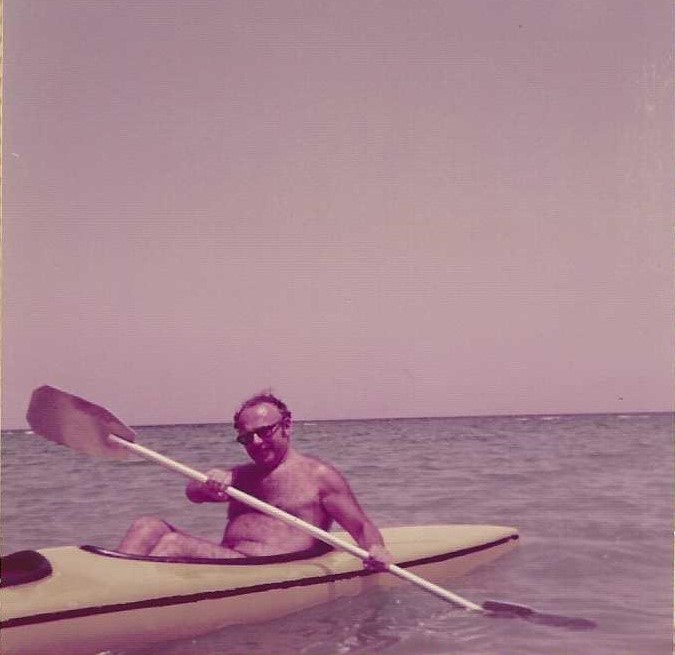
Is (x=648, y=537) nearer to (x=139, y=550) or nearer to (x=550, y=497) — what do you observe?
(x=550, y=497)

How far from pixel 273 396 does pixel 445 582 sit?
1.64 metres

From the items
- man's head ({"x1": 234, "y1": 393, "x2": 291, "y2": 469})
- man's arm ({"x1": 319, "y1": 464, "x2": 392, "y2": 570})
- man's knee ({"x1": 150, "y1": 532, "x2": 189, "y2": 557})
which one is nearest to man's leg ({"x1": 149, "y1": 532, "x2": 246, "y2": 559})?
man's knee ({"x1": 150, "y1": 532, "x2": 189, "y2": 557})

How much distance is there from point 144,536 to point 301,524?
81cm

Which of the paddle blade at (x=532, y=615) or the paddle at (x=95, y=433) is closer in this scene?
the paddle blade at (x=532, y=615)

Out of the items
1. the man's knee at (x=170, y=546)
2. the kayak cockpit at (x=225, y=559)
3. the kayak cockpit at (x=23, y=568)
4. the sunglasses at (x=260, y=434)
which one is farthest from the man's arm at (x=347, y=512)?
the kayak cockpit at (x=23, y=568)

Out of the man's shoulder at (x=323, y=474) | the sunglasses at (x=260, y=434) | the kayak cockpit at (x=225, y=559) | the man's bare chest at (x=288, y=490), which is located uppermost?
the sunglasses at (x=260, y=434)

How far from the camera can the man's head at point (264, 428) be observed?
4.46 meters

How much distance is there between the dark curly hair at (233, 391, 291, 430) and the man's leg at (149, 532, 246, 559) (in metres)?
0.62

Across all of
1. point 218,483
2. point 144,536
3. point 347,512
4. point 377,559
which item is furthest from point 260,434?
point 377,559

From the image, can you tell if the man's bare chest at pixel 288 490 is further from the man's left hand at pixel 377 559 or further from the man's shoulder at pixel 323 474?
the man's left hand at pixel 377 559

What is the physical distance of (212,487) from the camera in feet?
14.6

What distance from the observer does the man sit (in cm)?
450

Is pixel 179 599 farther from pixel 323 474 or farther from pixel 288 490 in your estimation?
pixel 323 474

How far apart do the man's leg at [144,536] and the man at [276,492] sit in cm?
27
